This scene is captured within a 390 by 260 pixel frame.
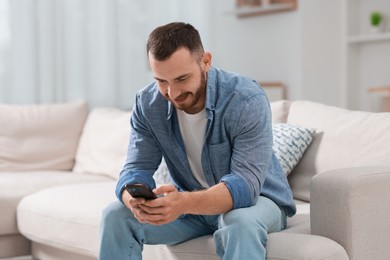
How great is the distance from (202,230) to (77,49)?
95.8 inches

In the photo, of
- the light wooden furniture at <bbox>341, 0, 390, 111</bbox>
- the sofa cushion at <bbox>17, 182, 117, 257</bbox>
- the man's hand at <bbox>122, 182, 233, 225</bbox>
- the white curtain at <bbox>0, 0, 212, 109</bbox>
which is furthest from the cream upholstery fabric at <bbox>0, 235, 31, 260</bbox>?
the light wooden furniture at <bbox>341, 0, 390, 111</bbox>

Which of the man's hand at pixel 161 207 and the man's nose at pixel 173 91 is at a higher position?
the man's nose at pixel 173 91

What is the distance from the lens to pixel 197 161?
2.22 metres

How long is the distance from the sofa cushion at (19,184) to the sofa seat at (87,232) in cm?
6

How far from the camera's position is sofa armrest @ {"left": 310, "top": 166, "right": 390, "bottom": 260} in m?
2.05

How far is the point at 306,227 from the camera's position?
2256 millimetres

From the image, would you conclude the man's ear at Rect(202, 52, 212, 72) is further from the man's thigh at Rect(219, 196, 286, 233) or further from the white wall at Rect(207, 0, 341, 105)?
the white wall at Rect(207, 0, 341, 105)

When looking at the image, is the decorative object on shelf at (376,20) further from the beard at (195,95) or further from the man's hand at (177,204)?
the man's hand at (177,204)

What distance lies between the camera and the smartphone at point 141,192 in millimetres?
1948

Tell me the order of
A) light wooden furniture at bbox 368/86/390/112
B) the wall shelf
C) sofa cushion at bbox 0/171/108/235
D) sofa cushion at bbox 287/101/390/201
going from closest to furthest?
1. sofa cushion at bbox 287/101/390/201
2. sofa cushion at bbox 0/171/108/235
3. light wooden furniture at bbox 368/86/390/112
4. the wall shelf

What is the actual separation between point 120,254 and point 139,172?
0.24m

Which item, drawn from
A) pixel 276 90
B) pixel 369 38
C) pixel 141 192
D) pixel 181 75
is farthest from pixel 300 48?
pixel 141 192

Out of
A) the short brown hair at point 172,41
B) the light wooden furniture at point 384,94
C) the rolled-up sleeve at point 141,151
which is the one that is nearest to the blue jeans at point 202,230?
the rolled-up sleeve at point 141,151

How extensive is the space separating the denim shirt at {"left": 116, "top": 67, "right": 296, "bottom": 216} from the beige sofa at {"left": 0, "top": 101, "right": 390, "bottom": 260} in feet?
0.49
